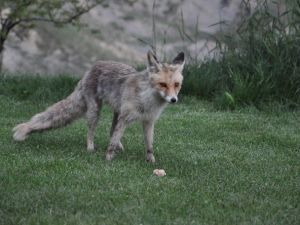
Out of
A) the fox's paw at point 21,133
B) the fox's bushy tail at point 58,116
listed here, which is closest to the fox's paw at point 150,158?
the fox's bushy tail at point 58,116

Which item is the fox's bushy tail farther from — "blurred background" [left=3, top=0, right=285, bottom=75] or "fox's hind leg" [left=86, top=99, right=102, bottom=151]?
"blurred background" [left=3, top=0, right=285, bottom=75]

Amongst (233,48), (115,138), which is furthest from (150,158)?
(233,48)

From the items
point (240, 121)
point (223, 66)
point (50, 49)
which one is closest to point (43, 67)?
point (50, 49)

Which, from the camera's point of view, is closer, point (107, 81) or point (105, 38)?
point (107, 81)

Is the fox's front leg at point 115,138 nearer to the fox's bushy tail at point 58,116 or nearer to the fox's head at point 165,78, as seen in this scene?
the fox's head at point 165,78

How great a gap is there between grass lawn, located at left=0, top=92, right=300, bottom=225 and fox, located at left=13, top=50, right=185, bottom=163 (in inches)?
9.3

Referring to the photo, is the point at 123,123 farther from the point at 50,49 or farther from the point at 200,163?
the point at 50,49

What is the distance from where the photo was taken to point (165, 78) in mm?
7352

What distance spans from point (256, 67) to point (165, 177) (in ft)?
16.1

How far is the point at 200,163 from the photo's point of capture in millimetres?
7730

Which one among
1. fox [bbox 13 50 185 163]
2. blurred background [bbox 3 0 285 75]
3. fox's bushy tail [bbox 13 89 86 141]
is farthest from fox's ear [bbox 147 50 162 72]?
blurred background [bbox 3 0 285 75]

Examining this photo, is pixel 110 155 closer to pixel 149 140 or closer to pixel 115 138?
pixel 115 138

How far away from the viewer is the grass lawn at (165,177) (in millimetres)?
5750

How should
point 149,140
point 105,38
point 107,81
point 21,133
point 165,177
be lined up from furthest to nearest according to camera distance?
point 105,38
point 21,133
point 107,81
point 149,140
point 165,177
